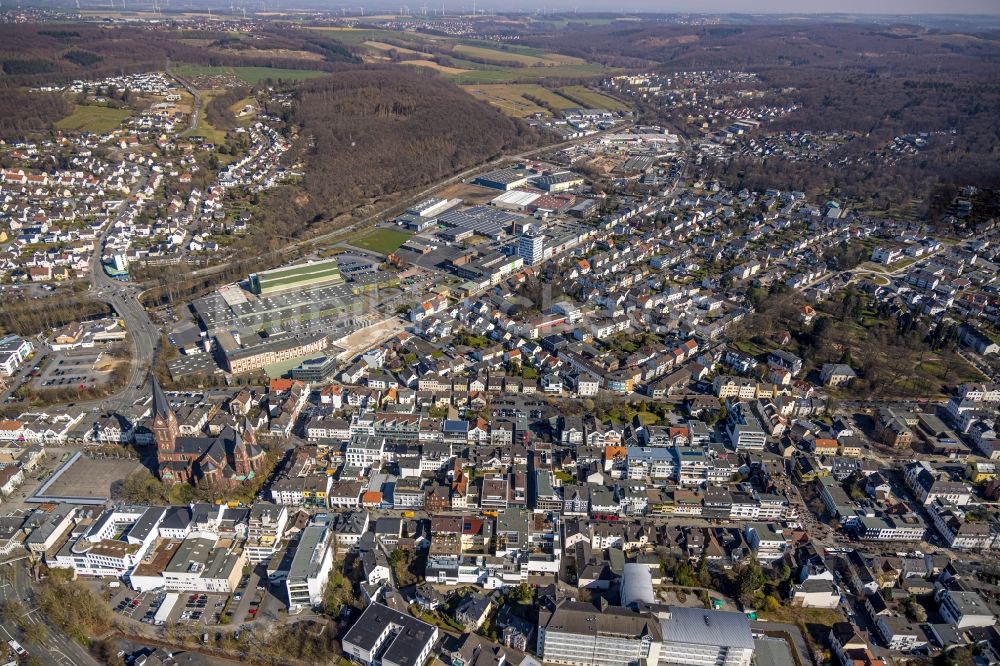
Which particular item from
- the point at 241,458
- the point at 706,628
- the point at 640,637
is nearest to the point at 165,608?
the point at 241,458

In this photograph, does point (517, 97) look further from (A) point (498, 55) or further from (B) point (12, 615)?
(B) point (12, 615)

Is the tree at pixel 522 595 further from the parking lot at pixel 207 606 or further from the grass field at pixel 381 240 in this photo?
the grass field at pixel 381 240

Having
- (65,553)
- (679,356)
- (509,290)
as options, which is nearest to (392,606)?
(65,553)

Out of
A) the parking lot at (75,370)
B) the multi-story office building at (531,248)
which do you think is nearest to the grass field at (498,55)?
the multi-story office building at (531,248)

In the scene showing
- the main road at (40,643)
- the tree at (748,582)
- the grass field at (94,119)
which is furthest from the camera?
the grass field at (94,119)

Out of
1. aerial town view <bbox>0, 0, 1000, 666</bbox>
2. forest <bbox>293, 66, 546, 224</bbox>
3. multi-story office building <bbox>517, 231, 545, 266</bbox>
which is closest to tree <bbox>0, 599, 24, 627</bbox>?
aerial town view <bbox>0, 0, 1000, 666</bbox>

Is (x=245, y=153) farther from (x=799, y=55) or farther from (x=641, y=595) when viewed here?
(x=799, y=55)
